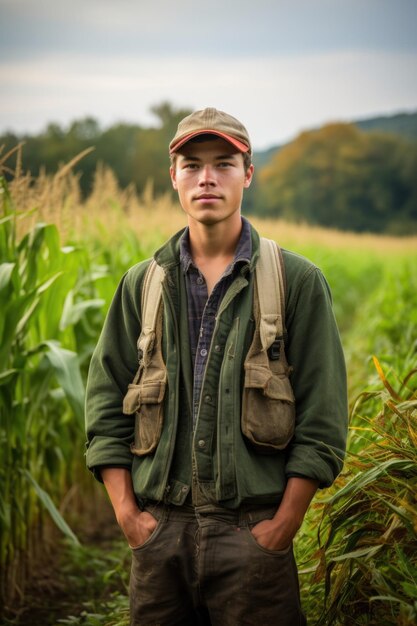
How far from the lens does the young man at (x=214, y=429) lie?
7.61 ft

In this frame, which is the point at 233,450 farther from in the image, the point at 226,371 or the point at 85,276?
the point at 85,276

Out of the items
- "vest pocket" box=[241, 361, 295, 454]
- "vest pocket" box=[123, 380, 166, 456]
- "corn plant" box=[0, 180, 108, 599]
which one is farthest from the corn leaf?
"vest pocket" box=[241, 361, 295, 454]

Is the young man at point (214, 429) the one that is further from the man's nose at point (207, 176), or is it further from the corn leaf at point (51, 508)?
the corn leaf at point (51, 508)

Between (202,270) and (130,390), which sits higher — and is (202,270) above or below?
above

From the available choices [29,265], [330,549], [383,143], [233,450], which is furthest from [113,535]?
[383,143]

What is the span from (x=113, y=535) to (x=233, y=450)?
3024 millimetres

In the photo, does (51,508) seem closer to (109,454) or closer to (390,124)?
(109,454)

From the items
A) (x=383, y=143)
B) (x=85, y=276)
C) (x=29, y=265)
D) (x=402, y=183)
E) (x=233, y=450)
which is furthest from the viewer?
(x=383, y=143)

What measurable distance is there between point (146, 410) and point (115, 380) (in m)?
0.21

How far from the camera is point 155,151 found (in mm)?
43906

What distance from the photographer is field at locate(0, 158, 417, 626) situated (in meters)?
2.39

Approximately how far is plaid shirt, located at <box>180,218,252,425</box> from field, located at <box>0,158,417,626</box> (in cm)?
61

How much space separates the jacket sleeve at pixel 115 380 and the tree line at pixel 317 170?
126ft

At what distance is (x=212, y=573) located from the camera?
233cm
